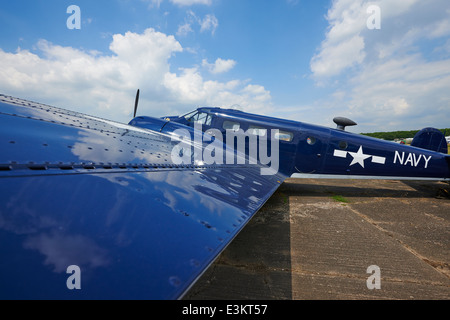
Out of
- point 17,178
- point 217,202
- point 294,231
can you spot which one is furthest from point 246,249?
point 17,178

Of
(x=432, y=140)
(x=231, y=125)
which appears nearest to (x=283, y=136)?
(x=231, y=125)

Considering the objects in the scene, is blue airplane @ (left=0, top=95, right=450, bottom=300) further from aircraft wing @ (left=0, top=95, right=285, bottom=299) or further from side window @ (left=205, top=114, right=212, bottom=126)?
side window @ (left=205, top=114, right=212, bottom=126)

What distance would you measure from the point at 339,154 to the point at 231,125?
3.50 meters

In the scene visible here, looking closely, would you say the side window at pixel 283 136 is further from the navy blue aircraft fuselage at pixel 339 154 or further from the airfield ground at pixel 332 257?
the airfield ground at pixel 332 257

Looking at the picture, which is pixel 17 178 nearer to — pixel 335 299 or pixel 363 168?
pixel 335 299

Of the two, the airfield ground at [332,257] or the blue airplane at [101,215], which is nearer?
the blue airplane at [101,215]

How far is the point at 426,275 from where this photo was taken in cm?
238

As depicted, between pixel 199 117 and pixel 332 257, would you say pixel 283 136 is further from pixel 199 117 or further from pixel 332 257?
pixel 332 257

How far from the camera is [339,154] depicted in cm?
628

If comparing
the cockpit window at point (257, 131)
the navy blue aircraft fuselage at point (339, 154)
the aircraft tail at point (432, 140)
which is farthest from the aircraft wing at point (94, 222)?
the aircraft tail at point (432, 140)

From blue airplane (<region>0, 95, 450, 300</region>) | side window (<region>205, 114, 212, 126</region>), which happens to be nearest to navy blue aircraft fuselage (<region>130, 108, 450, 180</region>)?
side window (<region>205, 114, 212, 126</region>)

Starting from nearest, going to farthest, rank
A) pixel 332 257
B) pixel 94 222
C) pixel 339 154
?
pixel 94 222 < pixel 332 257 < pixel 339 154

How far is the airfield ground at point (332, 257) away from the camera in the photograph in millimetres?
2035
